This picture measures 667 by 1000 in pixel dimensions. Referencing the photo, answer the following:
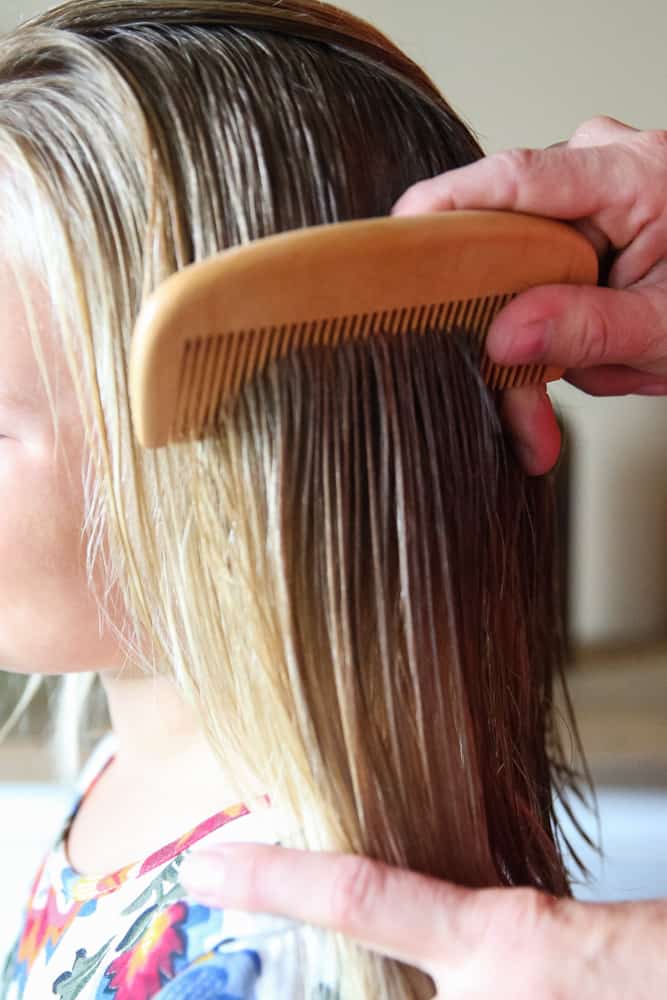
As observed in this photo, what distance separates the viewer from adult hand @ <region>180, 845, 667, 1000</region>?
16.2 inches

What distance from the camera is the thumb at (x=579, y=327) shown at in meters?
0.46

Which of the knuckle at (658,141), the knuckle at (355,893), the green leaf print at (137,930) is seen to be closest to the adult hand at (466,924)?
the knuckle at (355,893)

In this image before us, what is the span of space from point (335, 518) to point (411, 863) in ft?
0.54

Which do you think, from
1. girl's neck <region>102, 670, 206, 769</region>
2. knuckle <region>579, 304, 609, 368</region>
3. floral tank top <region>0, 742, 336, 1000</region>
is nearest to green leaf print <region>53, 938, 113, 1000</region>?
floral tank top <region>0, 742, 336, 1000</region>

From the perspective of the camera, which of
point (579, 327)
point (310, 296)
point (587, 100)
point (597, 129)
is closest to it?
point (310, 296)

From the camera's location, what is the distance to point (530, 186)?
17.7 inches

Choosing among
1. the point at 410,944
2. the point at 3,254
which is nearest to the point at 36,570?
the point at 3,254

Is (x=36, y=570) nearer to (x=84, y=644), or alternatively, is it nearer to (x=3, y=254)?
(x=84, y=644)

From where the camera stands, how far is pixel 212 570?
1.51 ft

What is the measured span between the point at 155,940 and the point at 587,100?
0.93 meters

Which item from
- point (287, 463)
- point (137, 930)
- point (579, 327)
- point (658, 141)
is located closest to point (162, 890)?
point (137, 930)

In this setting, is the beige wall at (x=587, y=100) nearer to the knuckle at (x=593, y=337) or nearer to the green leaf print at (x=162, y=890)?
the knuckle at (x=593, y=337)

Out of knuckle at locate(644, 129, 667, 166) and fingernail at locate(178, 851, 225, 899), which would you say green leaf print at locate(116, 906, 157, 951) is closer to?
fingernail at locate(178, 851, 225, 899)

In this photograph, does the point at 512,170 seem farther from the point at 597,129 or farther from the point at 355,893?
the point at 355,893
